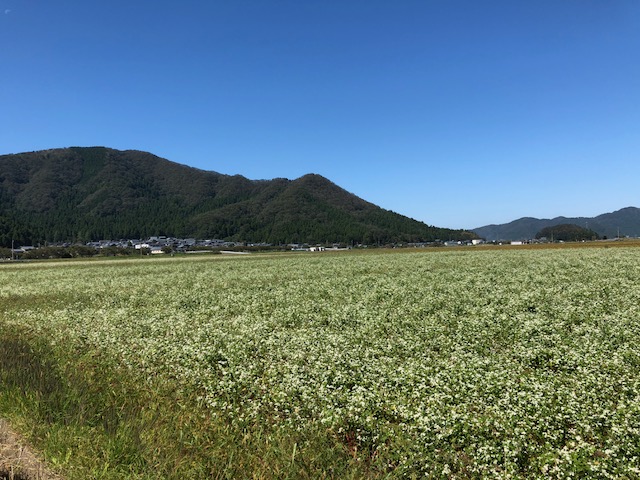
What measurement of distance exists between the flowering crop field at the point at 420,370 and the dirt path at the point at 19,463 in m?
3.25

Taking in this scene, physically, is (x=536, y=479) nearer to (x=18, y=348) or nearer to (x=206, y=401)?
(x=206, y=401)

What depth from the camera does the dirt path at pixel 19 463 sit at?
598cm

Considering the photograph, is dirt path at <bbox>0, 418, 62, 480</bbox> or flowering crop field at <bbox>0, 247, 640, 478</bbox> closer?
dirt path at <bbox>0, 418, 62, 480</bbox>

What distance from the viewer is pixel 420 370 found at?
9852mm

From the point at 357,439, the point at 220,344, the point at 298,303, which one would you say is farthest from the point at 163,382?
the point at 298,303

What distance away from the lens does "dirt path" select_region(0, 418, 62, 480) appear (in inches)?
235

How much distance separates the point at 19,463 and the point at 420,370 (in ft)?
26.6

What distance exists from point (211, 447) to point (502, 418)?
541 cm

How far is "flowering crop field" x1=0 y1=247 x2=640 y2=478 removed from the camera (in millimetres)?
6695

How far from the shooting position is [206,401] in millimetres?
9266

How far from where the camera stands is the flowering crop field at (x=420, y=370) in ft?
22.0

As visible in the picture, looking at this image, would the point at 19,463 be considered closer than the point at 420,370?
Yes

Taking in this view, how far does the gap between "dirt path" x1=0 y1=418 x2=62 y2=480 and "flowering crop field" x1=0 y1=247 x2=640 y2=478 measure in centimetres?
325

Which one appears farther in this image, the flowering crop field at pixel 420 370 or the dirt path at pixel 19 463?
the flowering crop field at pixel 420 370
